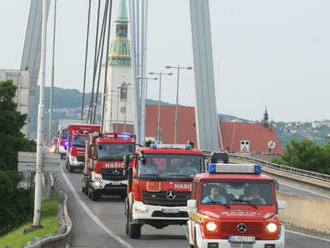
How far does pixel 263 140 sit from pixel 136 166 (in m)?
167

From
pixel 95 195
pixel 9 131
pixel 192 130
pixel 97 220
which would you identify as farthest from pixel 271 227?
pixel 192 130

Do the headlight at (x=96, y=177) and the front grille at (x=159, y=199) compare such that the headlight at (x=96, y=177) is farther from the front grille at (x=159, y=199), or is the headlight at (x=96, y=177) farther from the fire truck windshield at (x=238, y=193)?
the fire truck windshield at (x=238, y=193)

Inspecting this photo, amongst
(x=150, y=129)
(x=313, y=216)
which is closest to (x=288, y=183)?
(x=313, y=216)

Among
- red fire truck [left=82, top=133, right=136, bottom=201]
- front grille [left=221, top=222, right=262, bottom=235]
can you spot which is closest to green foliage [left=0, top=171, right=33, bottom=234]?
red fire truck [left=82, top=133, right=136, bottom=201]

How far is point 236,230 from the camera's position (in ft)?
48.5

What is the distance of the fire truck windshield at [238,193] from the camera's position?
15.5 meters

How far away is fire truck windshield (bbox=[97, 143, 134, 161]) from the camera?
36.6m

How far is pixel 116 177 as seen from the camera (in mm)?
37344

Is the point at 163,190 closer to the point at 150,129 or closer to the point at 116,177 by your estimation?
the point at 116,177

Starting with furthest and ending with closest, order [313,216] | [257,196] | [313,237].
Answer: [313,216], [313,237], [257,196]

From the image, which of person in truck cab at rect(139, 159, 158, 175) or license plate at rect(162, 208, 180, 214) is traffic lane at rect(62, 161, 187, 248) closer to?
license plate at rect(162, 208, 180, 214)

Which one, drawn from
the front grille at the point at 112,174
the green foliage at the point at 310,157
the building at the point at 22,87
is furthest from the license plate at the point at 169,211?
the green foliage at the point at 310,157

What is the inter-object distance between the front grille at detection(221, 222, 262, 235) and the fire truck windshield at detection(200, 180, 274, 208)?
69 centimetres

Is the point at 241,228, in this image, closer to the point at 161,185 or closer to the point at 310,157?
the point at 161,185
